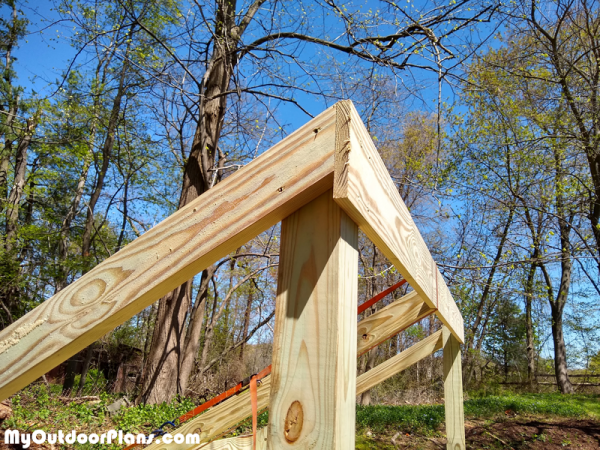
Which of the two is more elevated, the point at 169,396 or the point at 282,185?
the point at 282,185

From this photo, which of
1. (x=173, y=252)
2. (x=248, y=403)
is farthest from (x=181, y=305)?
(x=173, y=252)

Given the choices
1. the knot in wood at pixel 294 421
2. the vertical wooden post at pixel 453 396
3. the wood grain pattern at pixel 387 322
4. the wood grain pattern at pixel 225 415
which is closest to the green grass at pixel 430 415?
the vertical wooden post at pixel 453 396

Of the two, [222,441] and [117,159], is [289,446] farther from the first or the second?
[117,159]

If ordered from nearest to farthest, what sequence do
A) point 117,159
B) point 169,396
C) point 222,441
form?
point 222,441, point 169,396, point 117,159

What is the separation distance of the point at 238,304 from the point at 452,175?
37.0ft

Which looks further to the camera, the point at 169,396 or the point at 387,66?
the point at 169,396

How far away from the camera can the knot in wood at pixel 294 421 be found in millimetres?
762

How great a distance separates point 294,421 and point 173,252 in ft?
1.36

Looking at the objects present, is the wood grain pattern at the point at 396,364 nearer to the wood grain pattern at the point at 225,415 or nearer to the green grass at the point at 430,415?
A: the wood grain pattern at the point at 225,415

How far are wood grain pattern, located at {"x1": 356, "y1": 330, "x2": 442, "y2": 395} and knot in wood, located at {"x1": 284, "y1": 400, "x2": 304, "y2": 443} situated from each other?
7.00ft

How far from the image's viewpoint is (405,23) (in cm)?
539

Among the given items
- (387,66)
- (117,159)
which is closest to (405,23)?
(387,66)

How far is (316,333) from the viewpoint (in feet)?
2.61

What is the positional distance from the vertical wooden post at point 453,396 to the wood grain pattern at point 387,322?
0.74 metres
